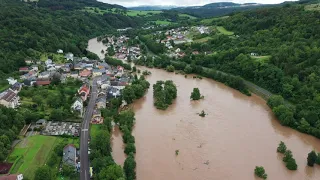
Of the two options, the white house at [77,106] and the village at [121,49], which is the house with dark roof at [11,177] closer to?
the white house at [77,106]

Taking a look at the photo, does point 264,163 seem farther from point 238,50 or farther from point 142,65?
point 142,65

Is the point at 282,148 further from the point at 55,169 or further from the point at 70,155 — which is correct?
the point at 55,169

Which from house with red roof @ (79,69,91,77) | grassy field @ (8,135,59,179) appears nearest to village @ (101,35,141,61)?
house with red roof @ (79,69,91,77)

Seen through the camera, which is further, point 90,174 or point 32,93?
point 32,93

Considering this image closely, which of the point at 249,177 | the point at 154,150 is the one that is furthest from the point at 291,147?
the point at 154,150

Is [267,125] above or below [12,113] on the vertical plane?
below

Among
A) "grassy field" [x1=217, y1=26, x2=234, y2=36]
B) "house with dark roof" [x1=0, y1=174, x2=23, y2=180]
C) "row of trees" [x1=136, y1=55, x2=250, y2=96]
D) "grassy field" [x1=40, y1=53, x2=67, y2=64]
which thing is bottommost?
"row of trees" [x1=136, y1=55, x2=250, y2=96]

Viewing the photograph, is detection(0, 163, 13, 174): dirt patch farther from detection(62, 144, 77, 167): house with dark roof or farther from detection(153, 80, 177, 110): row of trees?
detection(153, 80, 177, 110): row of trees

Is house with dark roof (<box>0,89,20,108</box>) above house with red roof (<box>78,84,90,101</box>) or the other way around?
above
